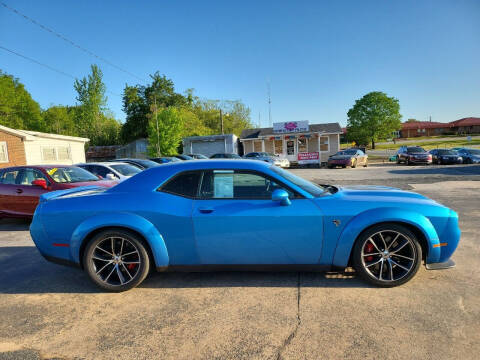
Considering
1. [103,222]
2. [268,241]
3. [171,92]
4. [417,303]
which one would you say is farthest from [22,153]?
[171,92]

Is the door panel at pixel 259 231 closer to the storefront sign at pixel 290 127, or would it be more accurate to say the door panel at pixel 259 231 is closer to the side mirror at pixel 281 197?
the side mirror at pixel 281 197

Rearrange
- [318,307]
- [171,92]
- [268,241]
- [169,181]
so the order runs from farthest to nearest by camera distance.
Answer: [171,92] → [169,181] → [268,241] → [318,307]

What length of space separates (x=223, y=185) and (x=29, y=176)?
6.01 metres

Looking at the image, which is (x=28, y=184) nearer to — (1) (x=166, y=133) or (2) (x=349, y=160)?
(2) (x=349, y=160)

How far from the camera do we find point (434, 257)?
121 inches

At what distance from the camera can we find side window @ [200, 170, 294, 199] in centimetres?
319

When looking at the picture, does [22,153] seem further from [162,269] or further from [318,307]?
[318,307]

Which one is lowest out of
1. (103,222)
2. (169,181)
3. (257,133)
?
(103,222)

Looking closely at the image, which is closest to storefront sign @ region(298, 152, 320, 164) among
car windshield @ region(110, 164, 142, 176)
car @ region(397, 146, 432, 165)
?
car @ region(397, 146, 432, 165)

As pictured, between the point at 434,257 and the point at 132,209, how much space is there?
3.34 m

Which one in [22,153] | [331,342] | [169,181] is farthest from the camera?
[22,153]

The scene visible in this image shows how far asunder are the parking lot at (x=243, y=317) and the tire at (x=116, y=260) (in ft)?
0.48

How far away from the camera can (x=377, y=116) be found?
52.4 meters

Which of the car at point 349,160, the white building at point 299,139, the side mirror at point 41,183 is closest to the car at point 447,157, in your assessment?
the car at point 349,160
